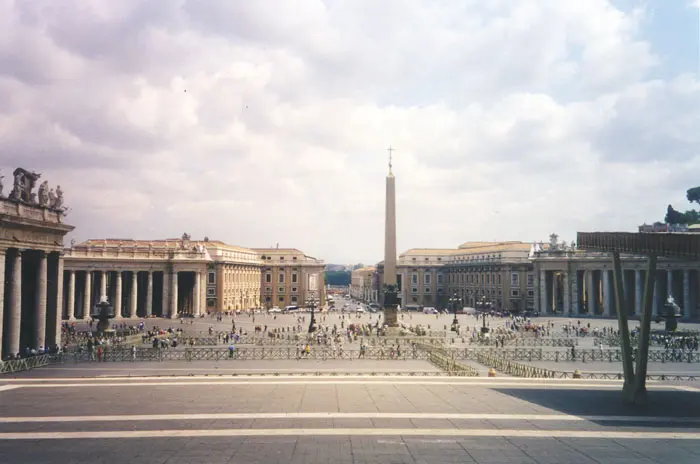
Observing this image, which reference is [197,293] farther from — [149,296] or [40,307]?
[40,307]

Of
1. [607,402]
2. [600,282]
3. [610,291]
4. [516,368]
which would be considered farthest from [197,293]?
[607,402]

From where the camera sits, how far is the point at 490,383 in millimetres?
27828

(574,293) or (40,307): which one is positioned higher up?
(40,307)

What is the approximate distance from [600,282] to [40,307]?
9028 cm

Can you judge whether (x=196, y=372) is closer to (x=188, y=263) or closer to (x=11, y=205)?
(x=11, y=205)

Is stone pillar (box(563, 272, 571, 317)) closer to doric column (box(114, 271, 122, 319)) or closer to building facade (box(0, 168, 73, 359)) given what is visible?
doric column (box(114, 271, 122, 319))

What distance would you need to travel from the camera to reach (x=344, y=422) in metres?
19.4

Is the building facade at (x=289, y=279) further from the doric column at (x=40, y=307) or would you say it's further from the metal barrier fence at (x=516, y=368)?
the metal barrier fence at (x=516, y=368)

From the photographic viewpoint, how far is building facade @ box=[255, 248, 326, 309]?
118 metres

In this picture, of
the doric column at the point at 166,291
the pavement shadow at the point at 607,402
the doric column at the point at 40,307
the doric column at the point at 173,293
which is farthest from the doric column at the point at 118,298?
the pavement shadow at the point at 607,402

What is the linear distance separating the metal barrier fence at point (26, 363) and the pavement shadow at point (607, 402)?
26.2 metres

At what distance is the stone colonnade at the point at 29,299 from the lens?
34781mm

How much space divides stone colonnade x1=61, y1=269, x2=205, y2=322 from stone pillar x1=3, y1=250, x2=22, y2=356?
1758 inches

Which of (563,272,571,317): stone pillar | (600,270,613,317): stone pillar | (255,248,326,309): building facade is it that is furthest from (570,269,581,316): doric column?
(255,248,326,309): building facade
